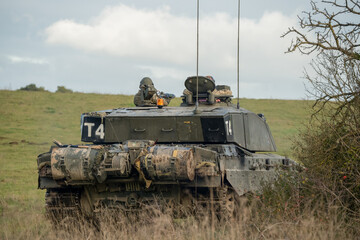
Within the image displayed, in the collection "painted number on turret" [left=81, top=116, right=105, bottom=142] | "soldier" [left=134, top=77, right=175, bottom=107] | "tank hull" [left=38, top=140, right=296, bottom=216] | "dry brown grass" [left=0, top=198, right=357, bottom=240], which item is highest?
"soldier" [left=134, top=77, right=175, bottom=107]

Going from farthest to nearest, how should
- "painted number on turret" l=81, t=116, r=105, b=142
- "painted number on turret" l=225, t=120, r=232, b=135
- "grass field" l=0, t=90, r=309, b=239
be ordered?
1. "grass field" l=0, t=90, r=309, b=239
2. "painted number on turret" l=81, t=116, r=105, b=142
3. "painted number on turret" l=225, t=120, r=232, b=135

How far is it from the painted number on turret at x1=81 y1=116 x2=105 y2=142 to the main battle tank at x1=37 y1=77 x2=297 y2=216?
0.04 ft

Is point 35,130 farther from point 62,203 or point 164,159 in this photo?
point 164,159

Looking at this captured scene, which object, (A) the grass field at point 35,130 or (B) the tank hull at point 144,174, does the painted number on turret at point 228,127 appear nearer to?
(B) the tank hull at point 144,174

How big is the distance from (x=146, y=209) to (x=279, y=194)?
6.94ft

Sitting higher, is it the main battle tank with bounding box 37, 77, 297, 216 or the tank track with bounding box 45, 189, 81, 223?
the main battle tank with bounding box 37, 77, 297, 216

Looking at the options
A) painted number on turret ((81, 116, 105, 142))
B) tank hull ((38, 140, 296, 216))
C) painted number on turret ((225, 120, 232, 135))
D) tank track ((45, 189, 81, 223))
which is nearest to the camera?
tank hull ((38, 140, 296, 216))

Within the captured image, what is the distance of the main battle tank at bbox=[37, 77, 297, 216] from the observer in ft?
A: 29.3

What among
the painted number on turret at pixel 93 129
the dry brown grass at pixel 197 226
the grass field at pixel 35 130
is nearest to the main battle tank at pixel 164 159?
the painted number on turret at pixel 93 129

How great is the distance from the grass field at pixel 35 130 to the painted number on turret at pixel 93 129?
66.2 inches

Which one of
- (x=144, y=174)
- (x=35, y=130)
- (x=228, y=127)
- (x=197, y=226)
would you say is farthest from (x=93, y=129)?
(x=35, y=130)

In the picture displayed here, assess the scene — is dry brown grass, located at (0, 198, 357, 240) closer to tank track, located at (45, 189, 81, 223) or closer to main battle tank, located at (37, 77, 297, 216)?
tank track, located at (45, 189, 81, 223)

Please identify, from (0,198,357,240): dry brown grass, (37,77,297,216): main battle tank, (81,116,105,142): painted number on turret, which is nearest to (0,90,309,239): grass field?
(0,198,357,240): dry brown grass

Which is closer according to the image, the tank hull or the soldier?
the tank hull
